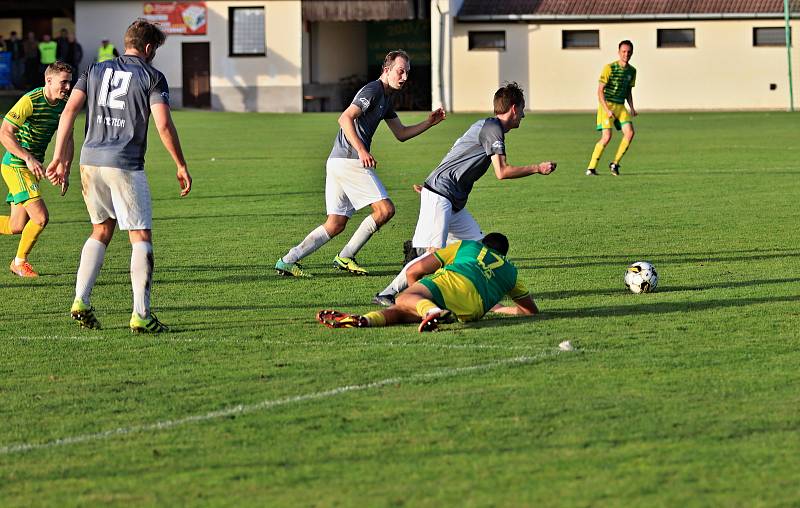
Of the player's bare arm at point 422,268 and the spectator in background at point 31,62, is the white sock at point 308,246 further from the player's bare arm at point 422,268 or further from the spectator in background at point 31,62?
the spectator in background at point 31,62

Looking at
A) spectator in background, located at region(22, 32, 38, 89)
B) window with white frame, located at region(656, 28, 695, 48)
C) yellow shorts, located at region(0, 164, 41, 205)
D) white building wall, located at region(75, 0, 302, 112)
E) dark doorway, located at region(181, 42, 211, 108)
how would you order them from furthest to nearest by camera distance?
1. dark doorway, located at region(181, 42, 211, 108)
2. white building wall, located at region(75, 0, 302, 112)
3. window with white frame, located at region(656, 28, 695, 48)
4. spectator in background, located at region(22, 32, 38, 89)
5. yellow shorts, located at region(0, 164, 41, 205)

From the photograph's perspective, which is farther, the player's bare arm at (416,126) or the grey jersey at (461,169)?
the player's bare arm at (416,126)

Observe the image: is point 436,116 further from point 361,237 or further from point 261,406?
point 261,406

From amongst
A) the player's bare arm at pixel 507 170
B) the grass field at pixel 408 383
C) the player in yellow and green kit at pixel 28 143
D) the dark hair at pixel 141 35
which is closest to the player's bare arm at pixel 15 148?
the player in yellow and green kit at pixel 28 143

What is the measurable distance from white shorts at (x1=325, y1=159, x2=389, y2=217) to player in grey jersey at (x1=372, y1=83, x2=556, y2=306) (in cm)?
139

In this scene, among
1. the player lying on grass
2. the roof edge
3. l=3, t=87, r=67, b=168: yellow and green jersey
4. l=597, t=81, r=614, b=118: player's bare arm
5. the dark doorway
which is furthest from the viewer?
the dark doorway

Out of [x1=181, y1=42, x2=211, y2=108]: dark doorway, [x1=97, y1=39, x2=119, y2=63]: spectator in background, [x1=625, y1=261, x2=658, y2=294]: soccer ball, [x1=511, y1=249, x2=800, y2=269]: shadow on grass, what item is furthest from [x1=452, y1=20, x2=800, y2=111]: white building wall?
[x1=625, y1=261, x2=658, y2=294]: soccer ball

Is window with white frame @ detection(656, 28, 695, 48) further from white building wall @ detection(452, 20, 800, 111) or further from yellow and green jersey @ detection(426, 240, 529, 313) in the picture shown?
yellow and green jersey @ detection(426, 240, 529, 313)

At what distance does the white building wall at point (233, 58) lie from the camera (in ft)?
178

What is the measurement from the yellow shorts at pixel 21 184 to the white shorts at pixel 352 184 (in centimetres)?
262

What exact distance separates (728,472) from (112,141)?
4883 mm

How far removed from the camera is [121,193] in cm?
894

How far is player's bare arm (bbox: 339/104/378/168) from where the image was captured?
11000 millimetres

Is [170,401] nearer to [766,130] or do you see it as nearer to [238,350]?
[238,350]
